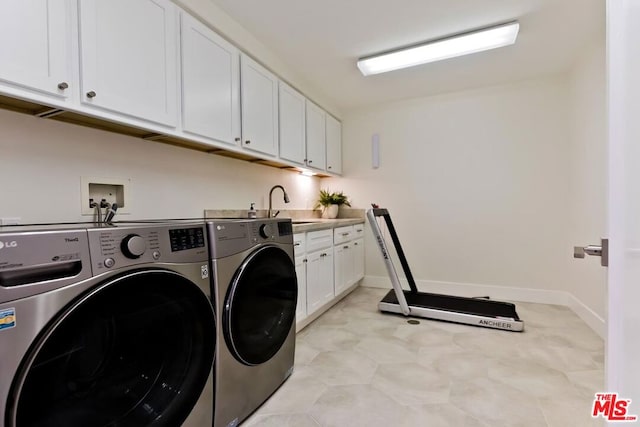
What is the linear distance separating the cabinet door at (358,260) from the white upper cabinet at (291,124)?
1.26 meters

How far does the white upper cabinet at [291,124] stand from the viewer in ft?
8.74

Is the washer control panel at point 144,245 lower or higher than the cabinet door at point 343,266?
higher

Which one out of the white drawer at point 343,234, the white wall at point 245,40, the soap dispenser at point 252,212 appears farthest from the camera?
the white drawer at point 343,234

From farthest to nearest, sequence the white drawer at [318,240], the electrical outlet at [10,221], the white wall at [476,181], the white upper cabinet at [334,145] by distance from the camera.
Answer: the white upper cabinet at [334,145]
the white wall at [476,181]
the white drawer at [318,240]
the electrical outlet at [10,221]

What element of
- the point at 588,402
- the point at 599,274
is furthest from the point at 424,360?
the point at 599,274

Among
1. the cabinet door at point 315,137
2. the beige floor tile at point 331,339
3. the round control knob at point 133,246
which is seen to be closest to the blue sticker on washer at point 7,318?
the round control knob at point 133,246

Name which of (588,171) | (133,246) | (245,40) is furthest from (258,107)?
(588,171)

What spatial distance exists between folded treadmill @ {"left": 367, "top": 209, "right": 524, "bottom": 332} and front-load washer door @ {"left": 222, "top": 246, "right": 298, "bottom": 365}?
1296 mm

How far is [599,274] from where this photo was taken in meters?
2.39

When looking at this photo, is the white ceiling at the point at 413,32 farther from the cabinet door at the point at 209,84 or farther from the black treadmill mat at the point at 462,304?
the black treadmill mat at the point at 462,304

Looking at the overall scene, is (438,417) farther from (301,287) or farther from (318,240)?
(318,240)

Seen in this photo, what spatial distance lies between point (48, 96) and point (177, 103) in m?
0.59

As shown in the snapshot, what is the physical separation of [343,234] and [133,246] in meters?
2.41

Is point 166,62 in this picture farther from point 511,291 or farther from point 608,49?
point 511,291
